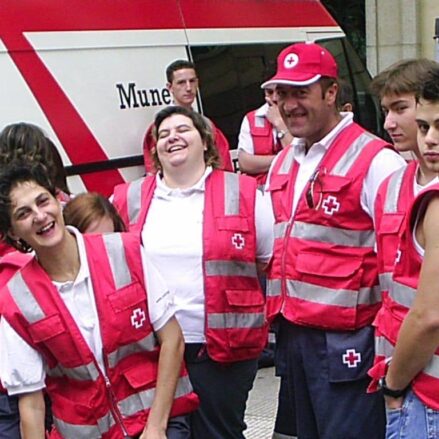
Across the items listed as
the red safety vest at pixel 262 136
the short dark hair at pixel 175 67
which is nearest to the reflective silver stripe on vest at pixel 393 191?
the short dark hair at pixel 175 67

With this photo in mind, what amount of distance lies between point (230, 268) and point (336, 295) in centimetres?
43

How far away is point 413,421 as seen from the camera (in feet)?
9.36

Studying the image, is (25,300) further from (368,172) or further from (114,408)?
(368,172)

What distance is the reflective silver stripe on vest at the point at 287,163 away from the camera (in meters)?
3.95

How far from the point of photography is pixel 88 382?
3.12 metres

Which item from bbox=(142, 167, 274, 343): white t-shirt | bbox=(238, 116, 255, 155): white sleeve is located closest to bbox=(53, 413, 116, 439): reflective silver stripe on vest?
bbox=(142, 167, 274, 343): white t-shirt

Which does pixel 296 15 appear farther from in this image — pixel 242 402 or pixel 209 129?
pixel 242 402

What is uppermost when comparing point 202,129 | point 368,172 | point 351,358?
point 202,129

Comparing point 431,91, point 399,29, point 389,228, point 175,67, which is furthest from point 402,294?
point 399,29

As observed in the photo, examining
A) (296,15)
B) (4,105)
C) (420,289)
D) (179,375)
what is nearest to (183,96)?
(4,105)

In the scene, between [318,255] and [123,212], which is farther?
[123,212]

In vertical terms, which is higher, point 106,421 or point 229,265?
point 229,265

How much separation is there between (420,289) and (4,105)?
3317mm

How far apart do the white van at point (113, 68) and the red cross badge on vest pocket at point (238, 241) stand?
6.66ft
